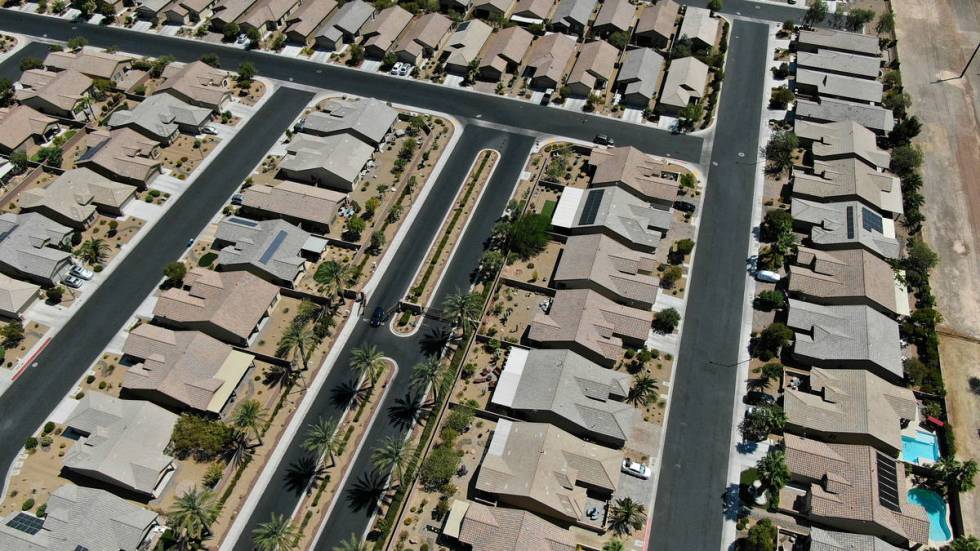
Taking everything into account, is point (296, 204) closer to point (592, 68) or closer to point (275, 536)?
point (275, 536)

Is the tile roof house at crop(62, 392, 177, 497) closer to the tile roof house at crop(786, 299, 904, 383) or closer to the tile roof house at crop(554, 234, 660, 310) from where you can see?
the tile roof house at crop(554, 234, 660, 310)

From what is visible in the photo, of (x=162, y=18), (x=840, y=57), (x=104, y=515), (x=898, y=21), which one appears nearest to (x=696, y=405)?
(x=104, y=515)

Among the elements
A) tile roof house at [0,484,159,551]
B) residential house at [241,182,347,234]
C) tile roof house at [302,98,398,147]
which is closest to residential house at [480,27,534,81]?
tile roof house at [302,98,398,147]

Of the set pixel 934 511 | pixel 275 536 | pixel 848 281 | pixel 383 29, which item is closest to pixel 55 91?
pixel 383 29

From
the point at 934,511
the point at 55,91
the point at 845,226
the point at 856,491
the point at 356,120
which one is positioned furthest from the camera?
the point at 55,91

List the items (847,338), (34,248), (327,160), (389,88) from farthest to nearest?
(389,88), (327,160), (34,248), (847,338)

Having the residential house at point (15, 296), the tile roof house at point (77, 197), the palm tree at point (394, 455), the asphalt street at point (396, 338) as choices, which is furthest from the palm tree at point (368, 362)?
the tile roof house at point (77, 197)
